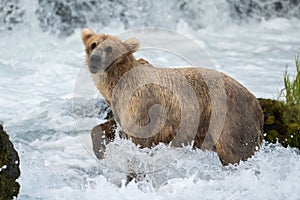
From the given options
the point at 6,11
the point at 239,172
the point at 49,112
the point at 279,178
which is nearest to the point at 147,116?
the point at 239,172

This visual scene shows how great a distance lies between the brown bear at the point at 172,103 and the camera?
207 inches

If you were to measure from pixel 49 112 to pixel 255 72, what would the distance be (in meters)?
4.36

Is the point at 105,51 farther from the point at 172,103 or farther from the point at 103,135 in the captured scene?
the point at 103,135

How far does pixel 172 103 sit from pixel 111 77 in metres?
0.54

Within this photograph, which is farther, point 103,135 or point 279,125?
point 279,125

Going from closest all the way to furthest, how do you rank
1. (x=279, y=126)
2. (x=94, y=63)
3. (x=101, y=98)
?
(x=94, y=63)
(x=279, y=126)
(x=101, y=98)

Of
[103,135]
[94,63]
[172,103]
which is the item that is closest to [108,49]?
[94,63]

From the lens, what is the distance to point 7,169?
188 inches

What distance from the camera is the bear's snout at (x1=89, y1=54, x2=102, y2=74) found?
206 inches

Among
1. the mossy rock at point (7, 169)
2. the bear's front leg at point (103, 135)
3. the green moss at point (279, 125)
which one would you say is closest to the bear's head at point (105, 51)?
the bear's front leg at point (103, 135)

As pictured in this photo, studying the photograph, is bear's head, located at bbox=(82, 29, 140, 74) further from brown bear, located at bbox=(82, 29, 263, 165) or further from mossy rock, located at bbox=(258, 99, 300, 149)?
mossy rock, located at bbox=(258, 99, 300, 149)

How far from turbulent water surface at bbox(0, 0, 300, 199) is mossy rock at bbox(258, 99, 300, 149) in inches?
5.0

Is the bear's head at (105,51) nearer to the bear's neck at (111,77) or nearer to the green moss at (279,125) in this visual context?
the bear's neck at (111,77)

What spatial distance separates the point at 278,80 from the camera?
11.0m
